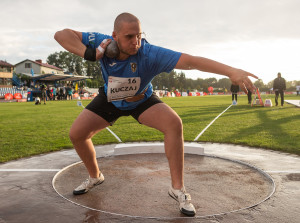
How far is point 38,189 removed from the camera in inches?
123

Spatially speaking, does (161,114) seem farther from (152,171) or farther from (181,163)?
(152,171)

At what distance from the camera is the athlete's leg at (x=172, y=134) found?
2699 millimetres

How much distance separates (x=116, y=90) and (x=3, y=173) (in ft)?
7.49

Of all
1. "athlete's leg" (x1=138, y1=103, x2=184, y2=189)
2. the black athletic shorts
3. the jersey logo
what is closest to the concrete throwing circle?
"athlete's leg" (x1=138, y1=103, x2=184, y2=189)

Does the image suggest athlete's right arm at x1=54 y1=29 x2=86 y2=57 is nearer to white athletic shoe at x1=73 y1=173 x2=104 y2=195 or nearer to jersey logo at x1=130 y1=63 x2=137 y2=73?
jersey logo at x1=130 y1=63 x2=137 y2=73

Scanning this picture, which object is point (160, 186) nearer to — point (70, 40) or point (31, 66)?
point (70, 40)

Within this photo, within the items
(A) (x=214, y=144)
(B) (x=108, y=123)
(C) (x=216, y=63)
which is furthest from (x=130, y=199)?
(A) (x=214, y=144)

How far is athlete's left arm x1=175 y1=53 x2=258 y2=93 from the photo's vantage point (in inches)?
→ 92.4

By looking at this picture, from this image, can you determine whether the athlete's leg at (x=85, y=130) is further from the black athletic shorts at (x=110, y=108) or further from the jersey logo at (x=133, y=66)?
the jersey logo at (x=133, y=66)

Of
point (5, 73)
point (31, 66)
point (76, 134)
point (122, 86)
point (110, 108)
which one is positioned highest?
point (31, 66)

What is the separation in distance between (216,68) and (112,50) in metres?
0.96

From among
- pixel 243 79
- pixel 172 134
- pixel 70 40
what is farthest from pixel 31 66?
pixel 243 79

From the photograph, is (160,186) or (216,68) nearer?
(216,68)

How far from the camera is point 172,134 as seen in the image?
2.71 m
